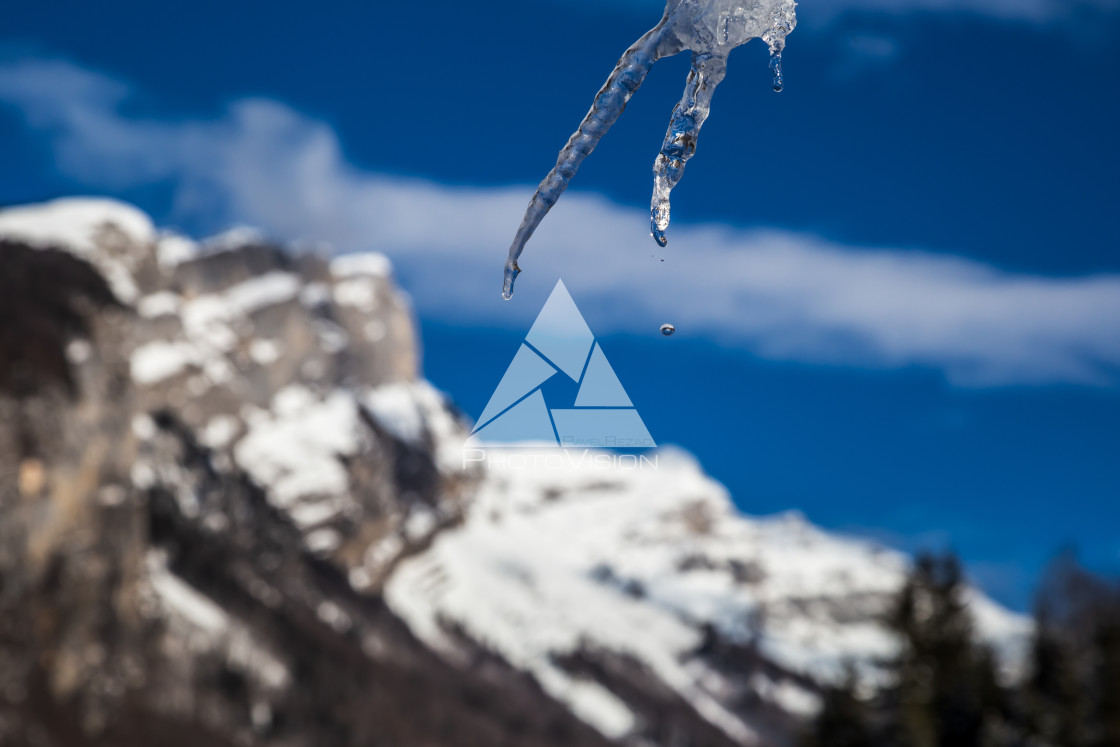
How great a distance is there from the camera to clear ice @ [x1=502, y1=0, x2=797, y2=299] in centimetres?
572

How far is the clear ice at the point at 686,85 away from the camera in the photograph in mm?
5723

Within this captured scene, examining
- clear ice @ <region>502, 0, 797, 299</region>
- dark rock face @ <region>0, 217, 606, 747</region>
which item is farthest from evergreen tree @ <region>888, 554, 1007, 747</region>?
dark rock face @ <region>0, 217, 606, 747</region>

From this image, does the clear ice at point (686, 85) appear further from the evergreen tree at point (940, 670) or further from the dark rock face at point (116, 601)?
the dark rock face at point (116, 601)

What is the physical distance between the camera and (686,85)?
6.52m

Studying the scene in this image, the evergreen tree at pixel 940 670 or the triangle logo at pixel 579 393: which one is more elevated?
the triangle logo at pixel 579 393

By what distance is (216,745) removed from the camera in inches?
4572

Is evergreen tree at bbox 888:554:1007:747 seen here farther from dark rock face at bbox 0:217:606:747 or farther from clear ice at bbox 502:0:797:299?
dark rock face at bbox 0:217:606:747

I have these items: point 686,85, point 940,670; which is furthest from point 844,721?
point 686,85

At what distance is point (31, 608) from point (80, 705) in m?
11.2

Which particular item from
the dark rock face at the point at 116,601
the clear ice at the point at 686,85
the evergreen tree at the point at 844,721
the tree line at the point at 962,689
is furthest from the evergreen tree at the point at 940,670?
the dark rock face at the point at 116,601

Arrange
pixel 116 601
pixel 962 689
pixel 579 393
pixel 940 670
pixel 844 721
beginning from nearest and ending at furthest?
pixel 962 689 → pixel 844 721 → pixel 940 670 → pixel 579 393 → pixel 116 601

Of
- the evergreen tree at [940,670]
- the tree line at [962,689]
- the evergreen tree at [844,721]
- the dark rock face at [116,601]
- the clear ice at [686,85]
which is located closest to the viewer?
the clear ice at [686,85]

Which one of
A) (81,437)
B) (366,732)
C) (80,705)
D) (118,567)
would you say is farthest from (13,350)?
(366,732)

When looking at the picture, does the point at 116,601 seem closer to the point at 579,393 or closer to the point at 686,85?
the point at 579,393
